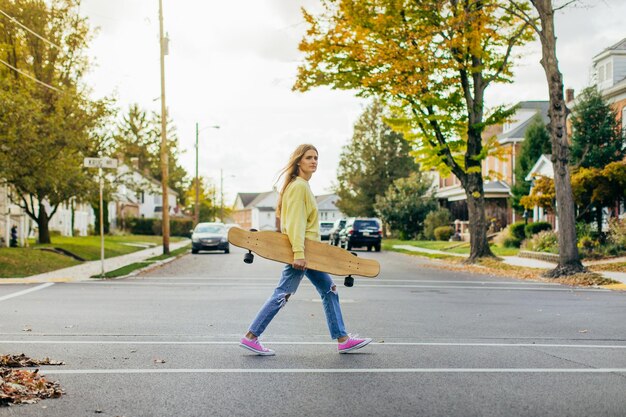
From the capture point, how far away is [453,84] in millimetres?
27125

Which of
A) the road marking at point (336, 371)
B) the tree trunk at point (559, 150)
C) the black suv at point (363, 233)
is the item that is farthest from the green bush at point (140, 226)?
the road marking at point (336, 371)

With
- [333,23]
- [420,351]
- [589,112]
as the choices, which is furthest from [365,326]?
[589,112]

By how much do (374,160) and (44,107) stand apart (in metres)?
46.6

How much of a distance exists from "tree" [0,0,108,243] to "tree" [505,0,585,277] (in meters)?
14.1

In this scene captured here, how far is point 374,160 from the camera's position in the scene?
240 feet

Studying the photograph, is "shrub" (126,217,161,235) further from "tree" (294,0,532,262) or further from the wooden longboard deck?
the wooden longboard deck

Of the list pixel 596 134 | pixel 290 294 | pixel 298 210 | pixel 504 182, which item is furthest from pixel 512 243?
pixel 298 210

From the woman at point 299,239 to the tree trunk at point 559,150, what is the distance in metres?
13.6

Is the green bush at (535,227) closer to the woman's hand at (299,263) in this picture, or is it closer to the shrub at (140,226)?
the woman's hand at (299,263)

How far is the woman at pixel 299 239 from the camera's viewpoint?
7621mm

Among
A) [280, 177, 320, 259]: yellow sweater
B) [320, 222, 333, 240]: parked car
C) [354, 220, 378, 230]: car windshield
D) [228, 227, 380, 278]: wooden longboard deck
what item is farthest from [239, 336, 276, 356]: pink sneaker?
[320, 222, 333, 240]: parked car

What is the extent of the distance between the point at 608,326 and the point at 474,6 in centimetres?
1689

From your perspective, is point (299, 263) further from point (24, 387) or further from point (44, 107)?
point (44, 107)

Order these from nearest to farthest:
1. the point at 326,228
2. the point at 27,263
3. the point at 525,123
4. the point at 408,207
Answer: the point at 27,263 < the point at 525,123 < the point at 408,207 < the point at 326,228
